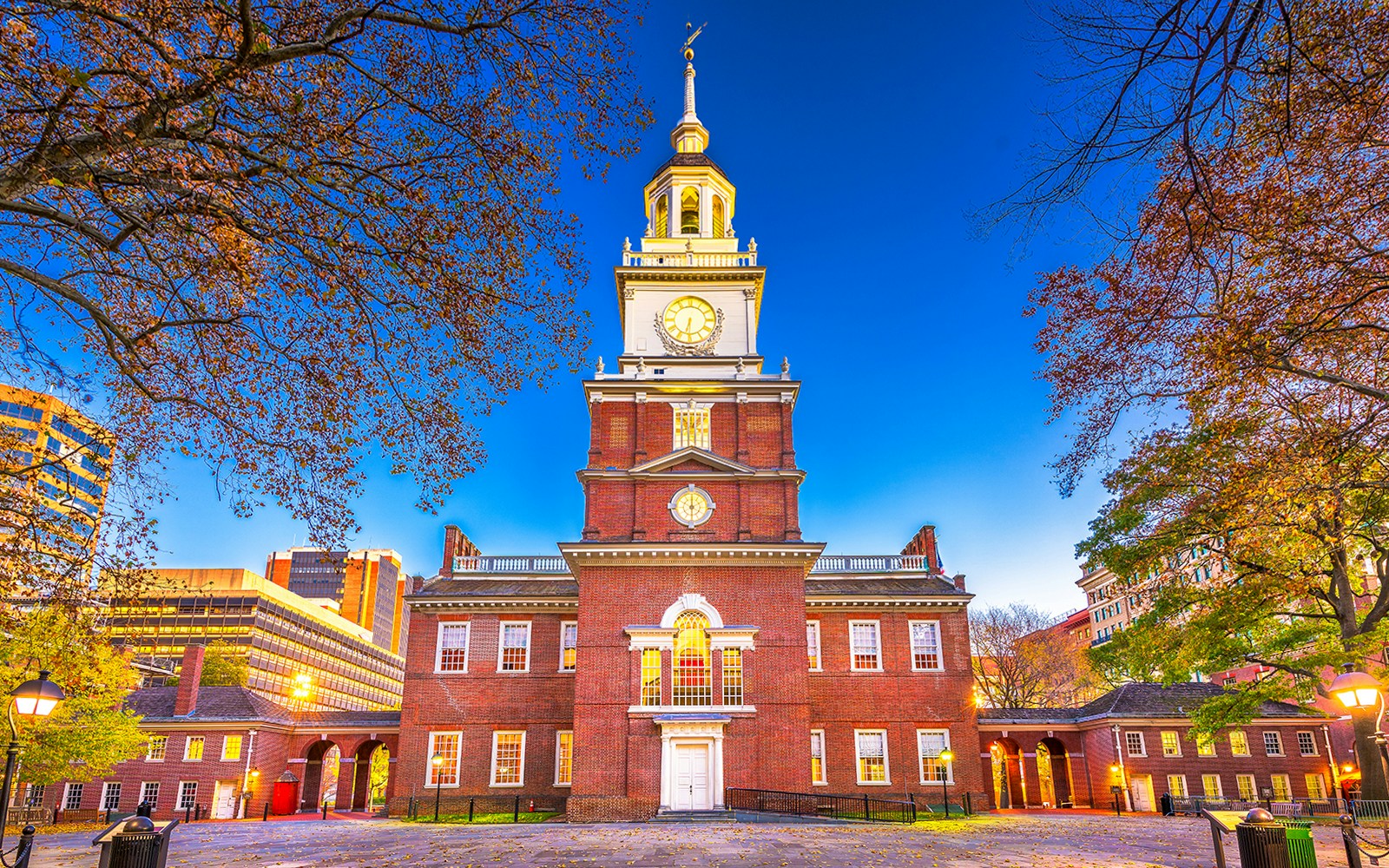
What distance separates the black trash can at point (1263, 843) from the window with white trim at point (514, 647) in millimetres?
26616

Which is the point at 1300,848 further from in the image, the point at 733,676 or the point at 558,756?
the point at 558,756

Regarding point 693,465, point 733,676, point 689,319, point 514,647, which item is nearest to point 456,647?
point 514,647

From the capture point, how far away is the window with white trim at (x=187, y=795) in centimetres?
3712

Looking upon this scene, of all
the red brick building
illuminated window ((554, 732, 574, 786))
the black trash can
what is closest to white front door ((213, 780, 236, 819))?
the red brick building

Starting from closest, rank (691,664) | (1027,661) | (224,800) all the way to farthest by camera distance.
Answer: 1. (691,664)
2. (224,800)
3. (1027,661)

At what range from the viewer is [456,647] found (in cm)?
3388

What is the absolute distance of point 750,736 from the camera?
2656 centimetres

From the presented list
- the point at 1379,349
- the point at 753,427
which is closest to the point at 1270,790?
the point at 753,427

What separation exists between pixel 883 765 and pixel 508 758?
578 inches

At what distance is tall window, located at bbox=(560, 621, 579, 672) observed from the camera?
33.4m

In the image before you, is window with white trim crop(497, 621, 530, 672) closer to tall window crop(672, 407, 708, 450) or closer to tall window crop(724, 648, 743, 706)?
tall window crop(724, 648, 743, 706)

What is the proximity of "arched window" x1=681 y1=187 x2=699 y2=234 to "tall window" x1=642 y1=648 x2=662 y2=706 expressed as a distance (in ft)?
61.2

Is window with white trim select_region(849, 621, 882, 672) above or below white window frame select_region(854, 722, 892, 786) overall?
above

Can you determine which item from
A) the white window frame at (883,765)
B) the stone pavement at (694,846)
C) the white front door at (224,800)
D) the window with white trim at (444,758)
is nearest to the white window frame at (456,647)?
the window with white trim at (444,758)
